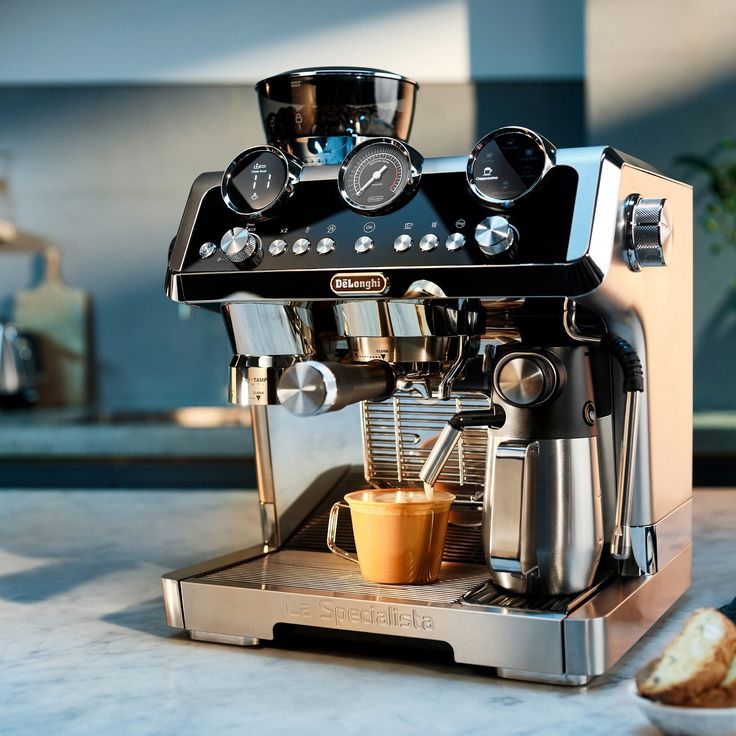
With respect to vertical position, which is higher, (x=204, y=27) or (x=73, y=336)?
(x=204, y=27)

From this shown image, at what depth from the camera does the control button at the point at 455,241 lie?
841 mm

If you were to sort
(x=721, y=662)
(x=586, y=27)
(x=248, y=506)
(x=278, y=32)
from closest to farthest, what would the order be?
(x=721, y=662) → (x=248, y=506) → (x=586, y=27) → (x=278, y=32)

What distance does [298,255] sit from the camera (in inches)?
35.7

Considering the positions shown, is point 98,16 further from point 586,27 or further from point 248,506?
point 248,506

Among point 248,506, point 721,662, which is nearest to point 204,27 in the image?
point 248,506

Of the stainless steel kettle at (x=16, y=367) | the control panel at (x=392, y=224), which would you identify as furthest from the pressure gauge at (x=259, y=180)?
the stainless steel kettle at (x=16, y=367)

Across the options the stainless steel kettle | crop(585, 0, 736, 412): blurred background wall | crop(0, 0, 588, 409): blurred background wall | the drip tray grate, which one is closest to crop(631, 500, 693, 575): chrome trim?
the drip tray grate

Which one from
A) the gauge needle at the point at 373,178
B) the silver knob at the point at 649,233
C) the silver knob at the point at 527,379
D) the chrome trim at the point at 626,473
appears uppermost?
the gauge needle at the point at 373,178

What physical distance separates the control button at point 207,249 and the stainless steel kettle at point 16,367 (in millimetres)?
2035

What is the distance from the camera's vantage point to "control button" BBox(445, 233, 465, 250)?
841mm

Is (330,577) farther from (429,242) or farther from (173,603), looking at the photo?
(429,242)

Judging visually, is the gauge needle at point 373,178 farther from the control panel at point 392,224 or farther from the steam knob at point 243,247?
the steam knob at point 243,247

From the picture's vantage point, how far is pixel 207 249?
96 centimetres

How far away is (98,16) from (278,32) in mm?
505
